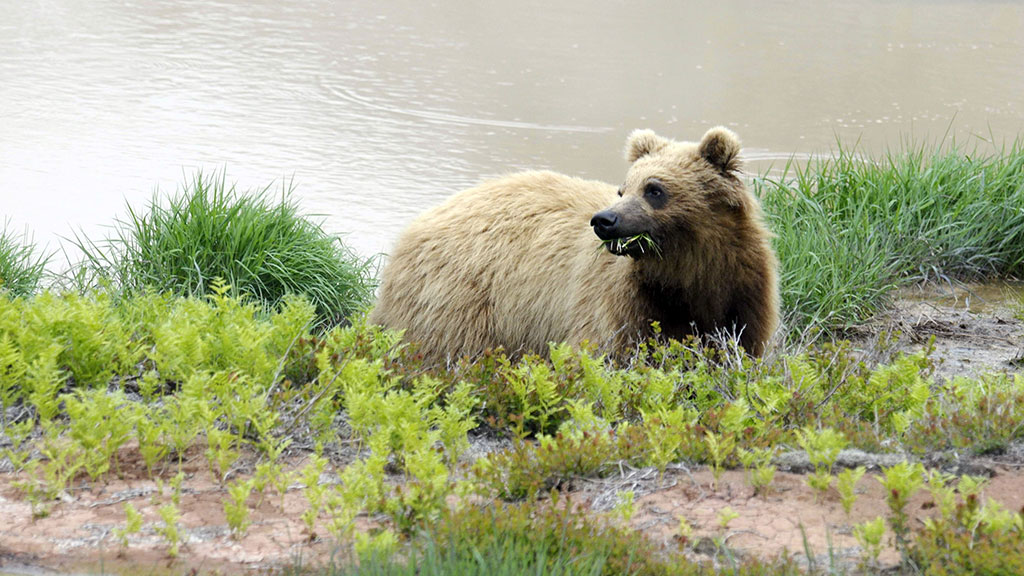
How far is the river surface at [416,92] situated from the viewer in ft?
27.3

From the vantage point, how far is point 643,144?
16.6ft

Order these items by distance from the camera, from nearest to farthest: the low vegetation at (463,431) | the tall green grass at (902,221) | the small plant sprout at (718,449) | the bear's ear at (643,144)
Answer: the low vegetation at (463,431) → the small plant sprout at (718,449) → the bear's ear at (643,144) → the tall green grass at (902,221)

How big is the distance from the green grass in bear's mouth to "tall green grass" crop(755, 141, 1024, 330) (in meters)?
2.01

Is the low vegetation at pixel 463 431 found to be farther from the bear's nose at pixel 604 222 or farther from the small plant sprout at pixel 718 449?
the bear's nose at pixel 604 222

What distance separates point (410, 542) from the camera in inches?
112

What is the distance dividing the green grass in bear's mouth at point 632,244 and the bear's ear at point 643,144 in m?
0.59

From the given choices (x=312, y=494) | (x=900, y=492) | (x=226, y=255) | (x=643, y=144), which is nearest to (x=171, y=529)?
(x=312, y=494)

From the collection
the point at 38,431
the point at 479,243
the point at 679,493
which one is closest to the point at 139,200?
the point at 479,243

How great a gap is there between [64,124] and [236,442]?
21.5 feet

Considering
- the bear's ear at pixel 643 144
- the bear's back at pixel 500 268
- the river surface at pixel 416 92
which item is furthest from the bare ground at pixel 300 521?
the river surface at pixel 416 92

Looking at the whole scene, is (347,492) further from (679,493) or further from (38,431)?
(38,431)

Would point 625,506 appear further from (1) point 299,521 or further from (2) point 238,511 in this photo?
(2) point 238,511

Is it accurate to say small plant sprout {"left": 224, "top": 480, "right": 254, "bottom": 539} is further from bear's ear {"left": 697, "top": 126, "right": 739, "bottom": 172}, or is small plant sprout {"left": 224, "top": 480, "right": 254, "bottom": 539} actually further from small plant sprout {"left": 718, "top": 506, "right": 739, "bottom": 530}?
bear's ear {"left": 697, "top": 126, "right": 739, "bottom": 172}

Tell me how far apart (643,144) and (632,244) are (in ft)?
2.17
